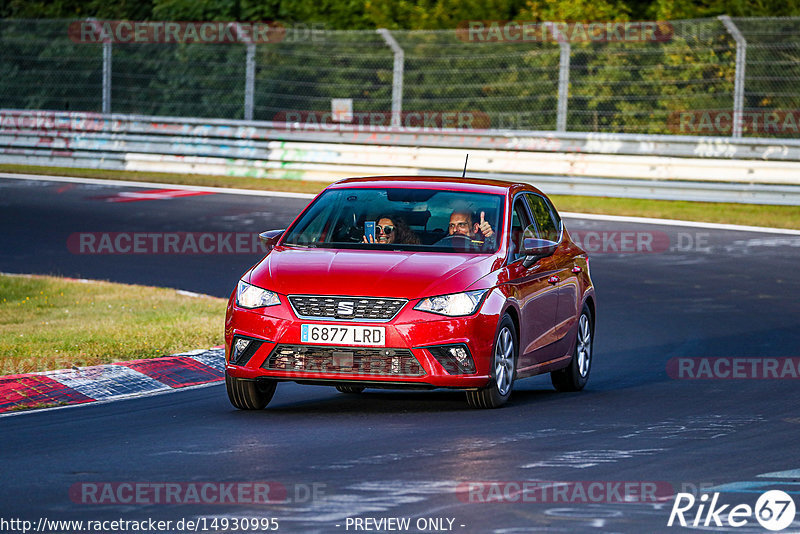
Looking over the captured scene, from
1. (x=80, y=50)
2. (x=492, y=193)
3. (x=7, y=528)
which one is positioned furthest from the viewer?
(x=80, y=50)

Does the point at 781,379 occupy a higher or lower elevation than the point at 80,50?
lower

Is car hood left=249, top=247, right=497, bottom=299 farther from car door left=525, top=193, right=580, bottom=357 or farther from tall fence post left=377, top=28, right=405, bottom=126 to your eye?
tall fence post left=377, top=28, right=405, bottom=126

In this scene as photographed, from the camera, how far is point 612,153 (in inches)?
986

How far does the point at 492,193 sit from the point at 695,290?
6817mm

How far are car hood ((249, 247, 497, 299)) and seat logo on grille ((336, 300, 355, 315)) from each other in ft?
0.22

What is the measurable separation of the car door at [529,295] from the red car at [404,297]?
0.01m

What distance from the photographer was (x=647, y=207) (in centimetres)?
2470

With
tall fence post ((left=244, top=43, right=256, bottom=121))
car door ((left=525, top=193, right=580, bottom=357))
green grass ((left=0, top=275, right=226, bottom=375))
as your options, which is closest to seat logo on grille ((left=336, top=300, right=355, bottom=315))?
car door ((left=525, top=193, right=580, bottom=357))

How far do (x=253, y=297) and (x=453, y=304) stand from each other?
1.26 meters

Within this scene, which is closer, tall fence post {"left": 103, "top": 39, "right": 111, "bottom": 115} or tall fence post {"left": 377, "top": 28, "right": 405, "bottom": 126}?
tall fence post {"left": 377, "top": 28, "right": 405, "bottom": 126}

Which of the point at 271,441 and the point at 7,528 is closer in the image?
the point at 7,528

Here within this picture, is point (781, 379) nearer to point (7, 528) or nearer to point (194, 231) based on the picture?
point (7, 528)

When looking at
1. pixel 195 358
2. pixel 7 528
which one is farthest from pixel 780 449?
pixel 195 358

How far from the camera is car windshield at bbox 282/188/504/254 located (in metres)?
10.2
